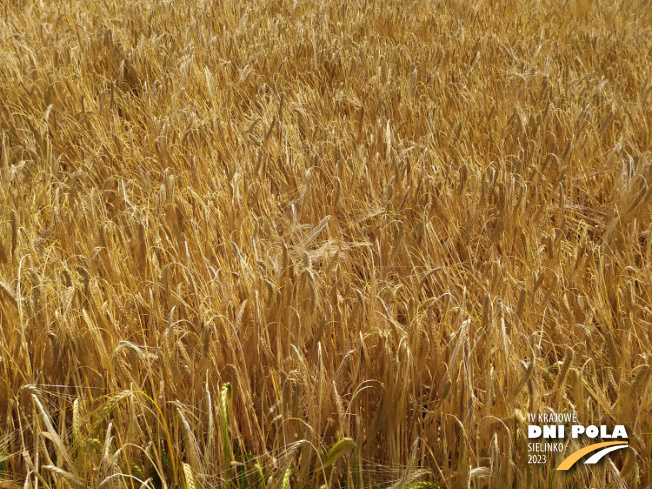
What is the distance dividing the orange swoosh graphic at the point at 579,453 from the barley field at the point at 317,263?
0.01 m

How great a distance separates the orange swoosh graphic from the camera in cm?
90

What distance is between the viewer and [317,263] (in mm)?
1597

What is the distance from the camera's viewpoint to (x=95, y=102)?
249cm

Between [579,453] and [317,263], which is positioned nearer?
[579,453]

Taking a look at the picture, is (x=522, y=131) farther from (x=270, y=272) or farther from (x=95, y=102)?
(x=95, y=102)

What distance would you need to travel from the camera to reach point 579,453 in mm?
928

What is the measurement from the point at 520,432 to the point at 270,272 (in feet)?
2.07

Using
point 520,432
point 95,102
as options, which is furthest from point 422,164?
point 95,102

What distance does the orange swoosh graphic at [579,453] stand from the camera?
0.90 m

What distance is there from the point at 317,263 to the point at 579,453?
83 centimetres

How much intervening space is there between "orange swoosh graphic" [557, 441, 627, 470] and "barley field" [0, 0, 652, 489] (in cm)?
1

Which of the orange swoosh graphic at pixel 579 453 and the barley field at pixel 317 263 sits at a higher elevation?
the barley field at pixel 317 263

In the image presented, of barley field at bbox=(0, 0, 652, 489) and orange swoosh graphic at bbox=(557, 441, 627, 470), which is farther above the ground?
barley field at bbox=(0, 0, 652, 489)

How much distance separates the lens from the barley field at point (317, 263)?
991mm
